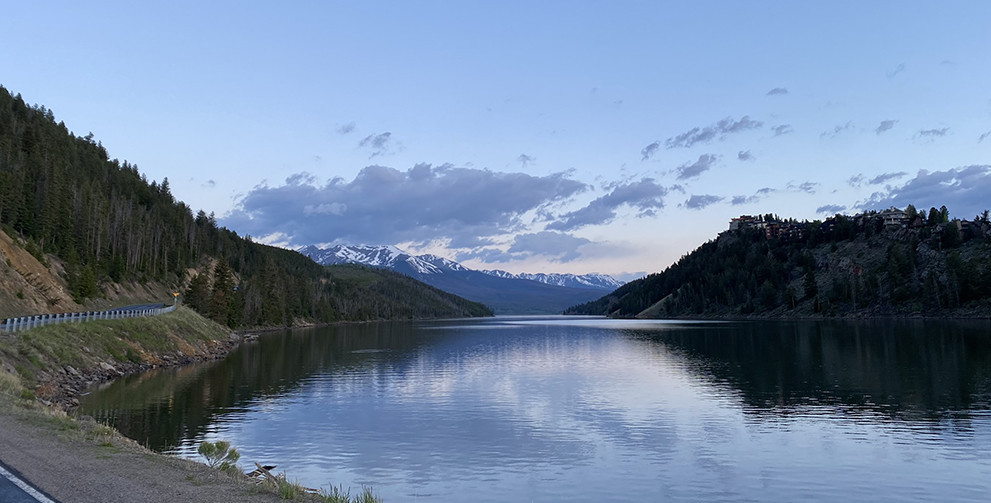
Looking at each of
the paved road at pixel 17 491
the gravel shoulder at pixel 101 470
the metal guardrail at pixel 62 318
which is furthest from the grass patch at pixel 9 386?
the paved road at pixel 17 491

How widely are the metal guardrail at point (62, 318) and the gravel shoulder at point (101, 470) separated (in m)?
35.9

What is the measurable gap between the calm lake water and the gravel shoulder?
731 cm

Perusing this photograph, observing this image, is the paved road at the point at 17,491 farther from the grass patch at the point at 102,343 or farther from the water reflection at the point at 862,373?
the water reflection at the point at 862,373

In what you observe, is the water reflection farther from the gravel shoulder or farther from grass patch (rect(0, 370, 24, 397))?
grass patch (rect(0, 370, 24, 397))

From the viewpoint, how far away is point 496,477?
27609 mm

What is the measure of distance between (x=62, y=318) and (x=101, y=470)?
184 ft

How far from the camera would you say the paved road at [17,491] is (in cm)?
1458

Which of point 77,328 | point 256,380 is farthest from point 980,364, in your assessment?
point 77,328

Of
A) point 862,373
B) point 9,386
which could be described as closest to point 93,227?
point 9,386

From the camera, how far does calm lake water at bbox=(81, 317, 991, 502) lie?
26344mm

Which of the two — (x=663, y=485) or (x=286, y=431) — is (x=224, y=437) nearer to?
(x=286, y=431)

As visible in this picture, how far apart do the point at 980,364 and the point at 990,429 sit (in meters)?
35.4

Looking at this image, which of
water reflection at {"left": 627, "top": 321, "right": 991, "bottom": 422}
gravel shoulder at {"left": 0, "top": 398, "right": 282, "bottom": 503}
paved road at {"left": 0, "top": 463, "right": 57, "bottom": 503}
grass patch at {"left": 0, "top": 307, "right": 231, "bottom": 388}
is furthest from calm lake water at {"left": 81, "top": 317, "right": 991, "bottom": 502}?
paved road at {"left": 0, "top": 463, "right": 57, "bottom": 503}

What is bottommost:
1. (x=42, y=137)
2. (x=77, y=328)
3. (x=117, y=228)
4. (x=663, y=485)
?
(x=663, y=485)
